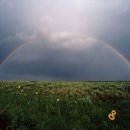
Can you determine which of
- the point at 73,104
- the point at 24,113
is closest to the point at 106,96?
the point at 73,104

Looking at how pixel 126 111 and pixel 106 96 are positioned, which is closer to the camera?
pixel 126 111

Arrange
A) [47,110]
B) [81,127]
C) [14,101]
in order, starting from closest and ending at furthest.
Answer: [81,127] < [47,110] < [14,101]

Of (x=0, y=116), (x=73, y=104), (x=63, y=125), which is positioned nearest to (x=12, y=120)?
(x=0, y=116)

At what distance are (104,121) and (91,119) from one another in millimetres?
643

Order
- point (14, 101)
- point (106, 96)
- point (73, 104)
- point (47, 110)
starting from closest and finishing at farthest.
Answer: point (47, 110)
point (73, 104)
point (14, 101)
point (106, 96)

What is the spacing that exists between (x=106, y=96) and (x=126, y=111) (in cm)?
452

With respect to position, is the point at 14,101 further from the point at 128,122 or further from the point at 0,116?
the point at 128,122

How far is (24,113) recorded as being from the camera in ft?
31.8

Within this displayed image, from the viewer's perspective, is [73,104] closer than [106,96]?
Yes

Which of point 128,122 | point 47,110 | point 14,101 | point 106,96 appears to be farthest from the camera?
point 106,96

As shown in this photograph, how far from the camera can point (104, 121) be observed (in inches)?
351

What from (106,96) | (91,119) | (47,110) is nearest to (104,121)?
(91,119)

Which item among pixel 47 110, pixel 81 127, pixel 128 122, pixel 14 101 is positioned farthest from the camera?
pixel 14 101

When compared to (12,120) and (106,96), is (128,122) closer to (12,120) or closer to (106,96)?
(12,120)
